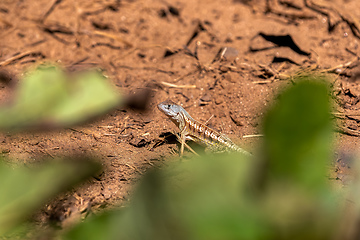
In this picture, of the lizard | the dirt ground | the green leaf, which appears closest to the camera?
the green leaf

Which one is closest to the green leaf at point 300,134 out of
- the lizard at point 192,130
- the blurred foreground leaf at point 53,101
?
the blurred foreground leaf at point 53,101

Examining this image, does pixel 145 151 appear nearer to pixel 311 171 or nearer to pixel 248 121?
pixel 248 121

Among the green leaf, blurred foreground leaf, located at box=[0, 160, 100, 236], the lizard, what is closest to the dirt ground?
the lizard

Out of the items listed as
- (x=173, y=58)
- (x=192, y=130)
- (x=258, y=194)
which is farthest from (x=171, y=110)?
(x=258, y=194)

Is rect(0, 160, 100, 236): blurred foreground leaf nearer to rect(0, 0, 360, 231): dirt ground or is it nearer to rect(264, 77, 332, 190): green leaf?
rect(264, 77, 332, 190): green leaf

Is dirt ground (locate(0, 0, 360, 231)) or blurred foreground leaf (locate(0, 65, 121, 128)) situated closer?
blurred foreground leaf (locate(0, 65, 121, 128))

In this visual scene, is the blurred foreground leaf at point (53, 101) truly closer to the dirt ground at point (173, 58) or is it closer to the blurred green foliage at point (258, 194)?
the blurred green foliage at point (258, 194)
